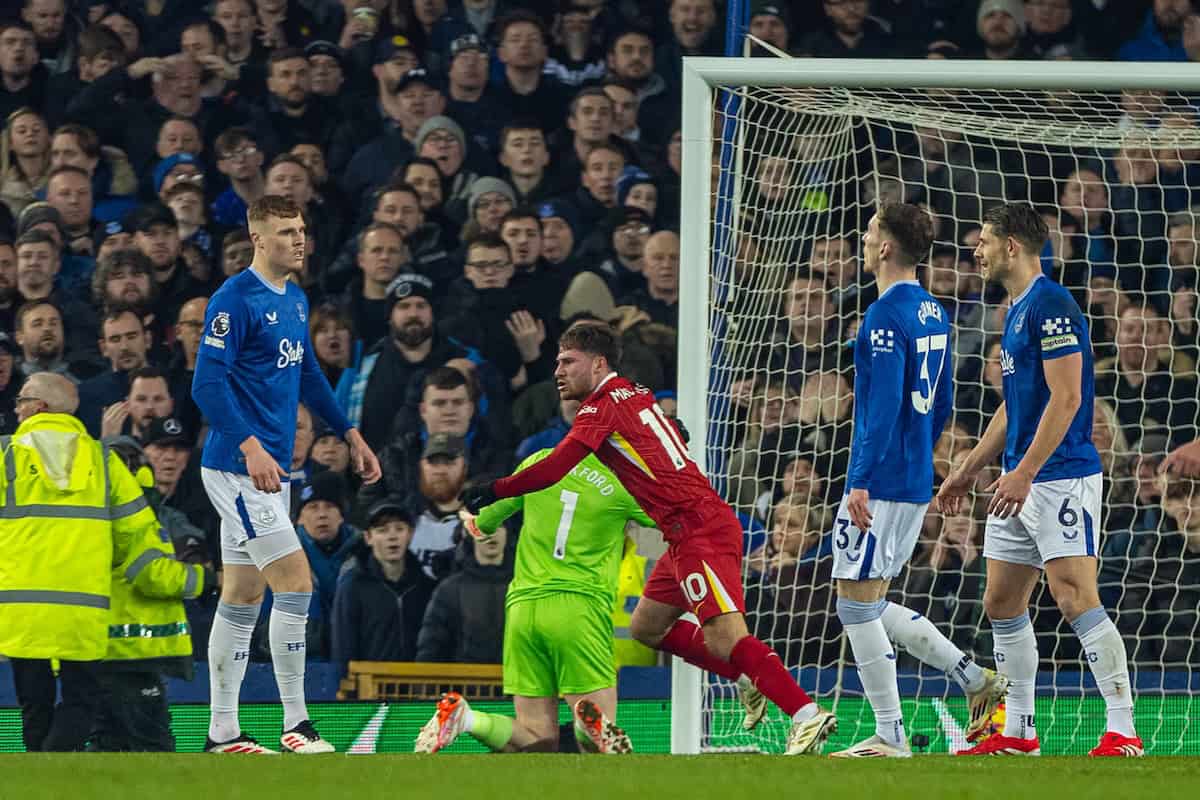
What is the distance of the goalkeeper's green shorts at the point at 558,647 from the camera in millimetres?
6836

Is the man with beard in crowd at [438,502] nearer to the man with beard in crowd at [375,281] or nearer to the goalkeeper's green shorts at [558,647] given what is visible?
the man with beard in crowd at [375,281]

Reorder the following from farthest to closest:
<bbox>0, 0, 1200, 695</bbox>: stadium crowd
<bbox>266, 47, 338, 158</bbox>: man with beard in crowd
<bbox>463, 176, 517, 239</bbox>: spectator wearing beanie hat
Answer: <bbox>266, 47, 338, 158</bbox>: man with beard in crowd < <bbox>463, 176, 517, 239</bbox>: spectator wearing beanie hat < <bbox>0, 0, 1200, 695</bbox>: stadium crowd

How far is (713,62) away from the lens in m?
7.18

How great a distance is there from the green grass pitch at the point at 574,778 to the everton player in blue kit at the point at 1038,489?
3.00ft

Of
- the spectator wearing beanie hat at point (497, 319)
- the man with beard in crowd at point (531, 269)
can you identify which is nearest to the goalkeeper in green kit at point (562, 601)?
the spectator wearing beanie hat at point (497, 319)

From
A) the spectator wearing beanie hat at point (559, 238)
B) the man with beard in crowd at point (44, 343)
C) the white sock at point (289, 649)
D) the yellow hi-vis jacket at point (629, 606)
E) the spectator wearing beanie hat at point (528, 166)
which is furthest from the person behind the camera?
the spectator wearing beanie hat at point (528, 166)

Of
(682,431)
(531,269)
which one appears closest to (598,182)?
(531,269)

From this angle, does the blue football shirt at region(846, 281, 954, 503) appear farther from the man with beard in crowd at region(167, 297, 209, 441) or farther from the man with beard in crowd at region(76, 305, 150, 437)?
the man with beard in crowd at region(76, 305, 150, 437)

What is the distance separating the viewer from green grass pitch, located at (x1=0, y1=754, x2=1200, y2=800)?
432 cm

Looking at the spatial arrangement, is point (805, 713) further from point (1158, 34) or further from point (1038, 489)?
point (1158, 34)

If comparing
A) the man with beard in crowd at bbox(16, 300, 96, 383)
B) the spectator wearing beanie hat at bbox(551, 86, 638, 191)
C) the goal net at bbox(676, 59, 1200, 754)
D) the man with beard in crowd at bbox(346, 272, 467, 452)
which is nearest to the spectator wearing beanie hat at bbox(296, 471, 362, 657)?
the man with beard in crowd at bbox(346, 272, 467, 452)

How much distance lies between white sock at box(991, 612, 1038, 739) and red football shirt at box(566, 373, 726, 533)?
3.68ft

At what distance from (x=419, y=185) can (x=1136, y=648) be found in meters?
4.61

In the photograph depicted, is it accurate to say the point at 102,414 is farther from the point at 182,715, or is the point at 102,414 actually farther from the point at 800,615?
the point at 800,615
